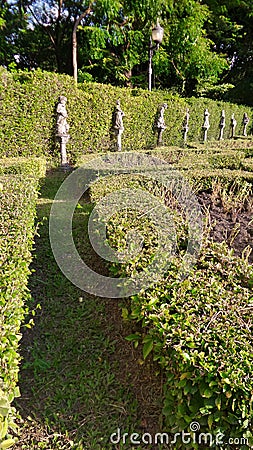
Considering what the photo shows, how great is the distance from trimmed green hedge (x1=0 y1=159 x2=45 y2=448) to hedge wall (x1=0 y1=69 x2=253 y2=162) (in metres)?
4.28

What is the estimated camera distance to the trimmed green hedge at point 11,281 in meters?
1.40

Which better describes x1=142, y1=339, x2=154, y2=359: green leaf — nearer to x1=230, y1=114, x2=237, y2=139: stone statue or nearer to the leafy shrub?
the leafy shrub

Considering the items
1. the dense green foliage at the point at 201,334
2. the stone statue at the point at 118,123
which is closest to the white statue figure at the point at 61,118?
the stone statue at the point at 118,123

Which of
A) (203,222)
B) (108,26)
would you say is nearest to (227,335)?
(203,222)

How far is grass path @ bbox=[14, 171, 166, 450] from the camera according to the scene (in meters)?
1.96

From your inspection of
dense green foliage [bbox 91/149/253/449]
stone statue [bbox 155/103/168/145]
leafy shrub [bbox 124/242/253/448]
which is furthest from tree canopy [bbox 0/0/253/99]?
leafy shrub [bbox 124/242/253/448]

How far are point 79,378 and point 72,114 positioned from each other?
7495 mm

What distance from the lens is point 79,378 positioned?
2.34 meters

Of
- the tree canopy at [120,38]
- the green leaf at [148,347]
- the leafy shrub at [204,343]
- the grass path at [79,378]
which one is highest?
the tree canopy at [120,38]

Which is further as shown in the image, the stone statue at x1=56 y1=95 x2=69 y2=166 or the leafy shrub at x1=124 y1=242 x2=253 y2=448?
the stone statue at x1=56 y1=95 x2=69 y2=166

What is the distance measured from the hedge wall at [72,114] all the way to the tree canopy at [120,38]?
3826 mm

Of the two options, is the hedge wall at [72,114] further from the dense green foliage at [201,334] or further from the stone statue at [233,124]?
the dense green foliage at [201,334]

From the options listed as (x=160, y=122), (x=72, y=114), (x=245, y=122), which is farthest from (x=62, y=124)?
(x=245, y=122)

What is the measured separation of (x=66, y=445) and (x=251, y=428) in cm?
109
